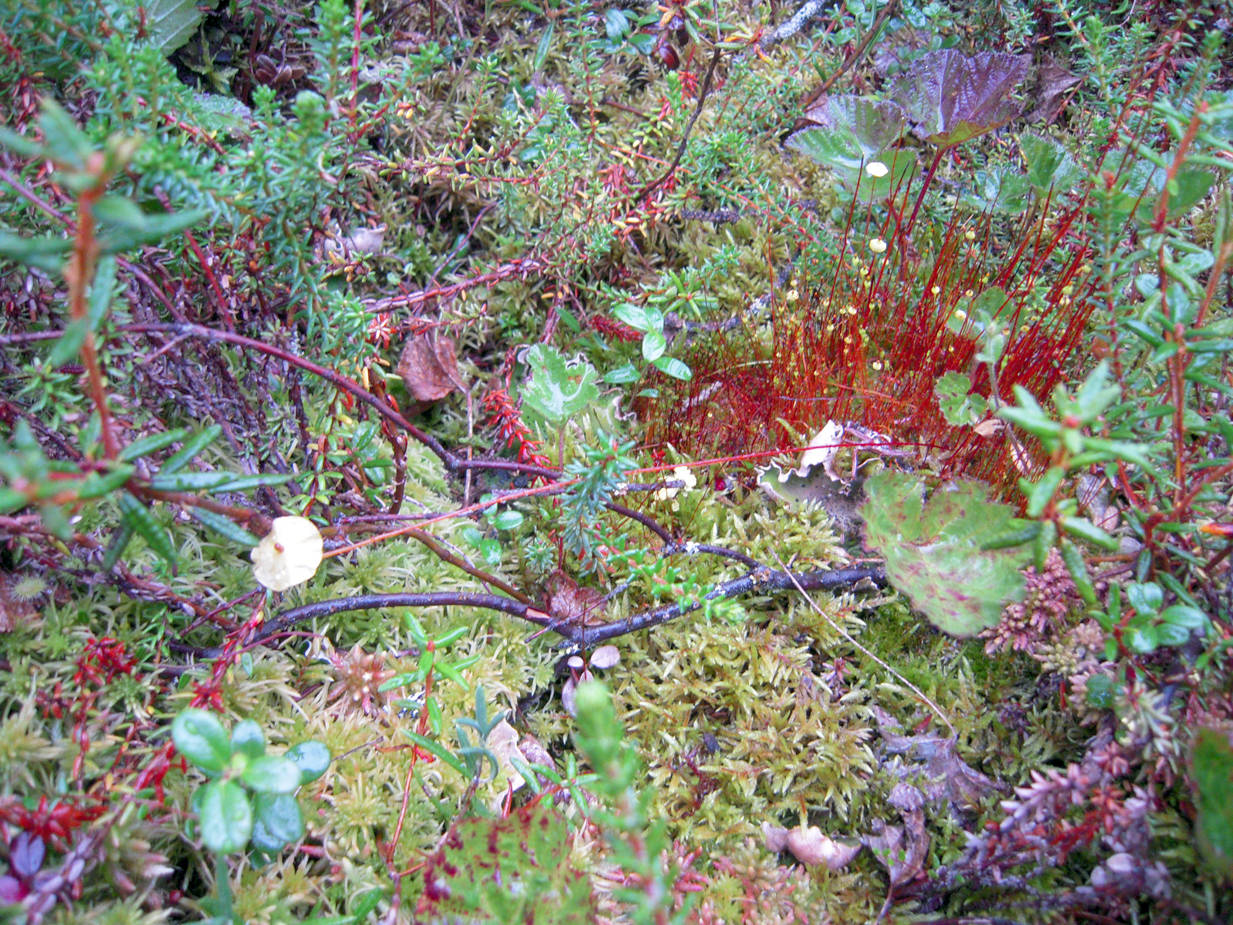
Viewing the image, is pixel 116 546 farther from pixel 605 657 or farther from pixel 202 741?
pixel 605 657

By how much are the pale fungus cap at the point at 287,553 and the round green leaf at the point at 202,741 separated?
0.36 meters

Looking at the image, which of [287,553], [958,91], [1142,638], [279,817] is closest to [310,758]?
[279,817]

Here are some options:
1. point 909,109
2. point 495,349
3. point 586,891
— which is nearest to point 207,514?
point 586,891

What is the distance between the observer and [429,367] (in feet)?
8.43

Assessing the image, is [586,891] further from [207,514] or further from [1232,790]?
[1232,790]

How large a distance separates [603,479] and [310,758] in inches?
33.7

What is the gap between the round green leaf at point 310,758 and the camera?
1.52 meters

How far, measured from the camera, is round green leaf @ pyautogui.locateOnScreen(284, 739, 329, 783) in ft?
4.99

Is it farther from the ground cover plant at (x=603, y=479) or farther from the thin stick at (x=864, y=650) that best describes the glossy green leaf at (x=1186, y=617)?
the thin stick at (x=864, y=650)

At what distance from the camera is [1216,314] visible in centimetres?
237

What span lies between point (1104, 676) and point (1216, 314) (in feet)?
4.43

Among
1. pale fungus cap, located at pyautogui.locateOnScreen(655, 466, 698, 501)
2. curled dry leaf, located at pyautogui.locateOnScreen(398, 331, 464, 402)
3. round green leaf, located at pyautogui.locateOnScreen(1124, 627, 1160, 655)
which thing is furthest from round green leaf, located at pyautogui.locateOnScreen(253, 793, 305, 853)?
round green leaf, located at pyautogui.locateOnScreen(1124, 627, 1160, 655)

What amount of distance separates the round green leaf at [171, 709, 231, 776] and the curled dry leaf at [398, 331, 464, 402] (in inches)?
53.8

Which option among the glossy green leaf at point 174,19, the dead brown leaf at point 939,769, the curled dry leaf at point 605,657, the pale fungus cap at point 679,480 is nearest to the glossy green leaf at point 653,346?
the pale fungus cap at point 679,480
